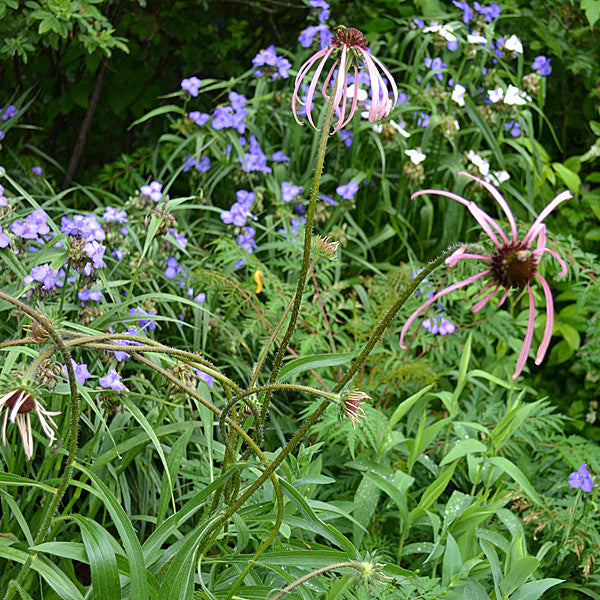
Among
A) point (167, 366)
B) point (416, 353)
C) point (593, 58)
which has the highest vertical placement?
point (593, 58)

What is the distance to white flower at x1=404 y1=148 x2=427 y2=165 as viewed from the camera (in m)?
A: 2.86

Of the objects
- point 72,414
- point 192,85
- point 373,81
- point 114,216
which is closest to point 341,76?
point 373,81

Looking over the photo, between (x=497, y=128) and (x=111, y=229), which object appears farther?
(x=497, y=128)

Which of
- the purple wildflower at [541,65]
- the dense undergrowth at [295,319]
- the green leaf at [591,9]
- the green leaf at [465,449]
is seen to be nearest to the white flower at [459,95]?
the dense undergrowth at [295,319]

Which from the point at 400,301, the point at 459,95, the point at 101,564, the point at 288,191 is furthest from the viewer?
the point at 459,95

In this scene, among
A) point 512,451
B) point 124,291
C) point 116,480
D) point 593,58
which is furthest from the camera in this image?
point 593,58

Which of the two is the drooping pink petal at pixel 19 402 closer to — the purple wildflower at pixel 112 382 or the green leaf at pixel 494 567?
the purple wildflower at pixel 112 382

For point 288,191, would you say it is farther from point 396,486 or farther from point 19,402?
point 19,402

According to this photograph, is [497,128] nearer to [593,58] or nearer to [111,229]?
[593,58]

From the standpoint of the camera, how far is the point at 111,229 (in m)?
2.29

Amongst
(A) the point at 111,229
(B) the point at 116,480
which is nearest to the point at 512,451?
(B) the point at 116,480

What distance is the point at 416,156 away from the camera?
113 inches

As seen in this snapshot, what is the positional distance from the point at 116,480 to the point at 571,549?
110cm

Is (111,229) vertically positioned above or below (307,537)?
above
